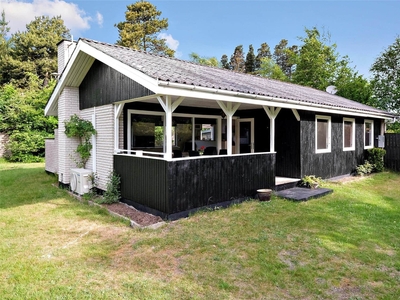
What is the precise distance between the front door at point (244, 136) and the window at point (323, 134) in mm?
2223

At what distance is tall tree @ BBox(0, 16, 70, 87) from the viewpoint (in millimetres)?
27562

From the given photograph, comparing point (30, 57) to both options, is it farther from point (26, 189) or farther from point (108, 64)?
point (108, 64)

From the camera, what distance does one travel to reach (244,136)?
35.1 feet

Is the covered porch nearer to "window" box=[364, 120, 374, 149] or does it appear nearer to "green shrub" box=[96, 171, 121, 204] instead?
"green shrub" box=[96, 171, 121, 204]

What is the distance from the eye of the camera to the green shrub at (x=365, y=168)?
1149 cm

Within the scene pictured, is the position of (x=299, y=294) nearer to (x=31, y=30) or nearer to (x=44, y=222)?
(x=44, y=222)

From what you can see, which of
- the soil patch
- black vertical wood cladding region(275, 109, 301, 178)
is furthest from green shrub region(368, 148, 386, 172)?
the soil patch

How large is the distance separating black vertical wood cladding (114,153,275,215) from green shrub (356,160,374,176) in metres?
6.02

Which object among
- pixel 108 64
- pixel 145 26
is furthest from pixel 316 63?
pixel 108 64

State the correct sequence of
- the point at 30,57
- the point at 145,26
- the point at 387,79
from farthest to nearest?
1. the point at 30,57
2. the point at 145,26
3. the point at 387,79

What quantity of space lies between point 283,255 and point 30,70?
102ft

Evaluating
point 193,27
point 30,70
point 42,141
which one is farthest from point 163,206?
point 30,70

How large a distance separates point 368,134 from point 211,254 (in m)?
11.8

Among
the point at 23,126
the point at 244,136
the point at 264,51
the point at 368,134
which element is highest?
the point at 264,51
